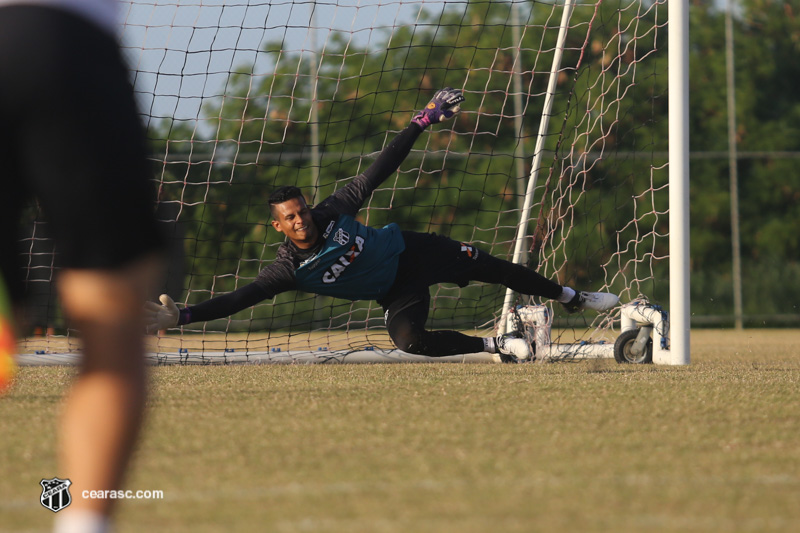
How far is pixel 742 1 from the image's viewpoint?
63.7 feet

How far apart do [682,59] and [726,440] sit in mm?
3881

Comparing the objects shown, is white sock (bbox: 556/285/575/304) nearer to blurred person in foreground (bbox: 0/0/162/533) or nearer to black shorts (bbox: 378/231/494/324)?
black shorts (bbox: 378/231/494/324)

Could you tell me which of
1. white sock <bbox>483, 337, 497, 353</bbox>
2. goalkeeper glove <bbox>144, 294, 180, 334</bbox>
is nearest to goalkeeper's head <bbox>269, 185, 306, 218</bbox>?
goalkeeper glove <bbox>144, 294, 180, 334</bbox>

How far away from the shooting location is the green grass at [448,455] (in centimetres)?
226

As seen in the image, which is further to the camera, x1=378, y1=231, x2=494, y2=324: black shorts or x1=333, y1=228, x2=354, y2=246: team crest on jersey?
x1=378, y1=231, x2=494, y2=324: black shorts

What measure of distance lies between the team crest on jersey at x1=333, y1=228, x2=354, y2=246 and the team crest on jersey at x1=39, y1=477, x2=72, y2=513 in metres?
3.69

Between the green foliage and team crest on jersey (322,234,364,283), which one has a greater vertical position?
the green foliage

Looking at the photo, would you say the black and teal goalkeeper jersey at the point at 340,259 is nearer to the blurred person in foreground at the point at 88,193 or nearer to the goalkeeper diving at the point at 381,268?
the goalkeeper diving at the point at 381,268

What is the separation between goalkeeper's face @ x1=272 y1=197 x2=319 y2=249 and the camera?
5871 mm

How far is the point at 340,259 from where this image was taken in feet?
19.9

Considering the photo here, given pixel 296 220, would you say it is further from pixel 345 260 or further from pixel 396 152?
pixel 396 152

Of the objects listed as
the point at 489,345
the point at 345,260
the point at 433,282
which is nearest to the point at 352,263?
the point at 345,260

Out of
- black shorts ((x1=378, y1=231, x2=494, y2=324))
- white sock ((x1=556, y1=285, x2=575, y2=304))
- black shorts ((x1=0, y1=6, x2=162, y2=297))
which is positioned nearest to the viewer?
black shorts ((x1=0, y1=6, x2=162, y2=297))

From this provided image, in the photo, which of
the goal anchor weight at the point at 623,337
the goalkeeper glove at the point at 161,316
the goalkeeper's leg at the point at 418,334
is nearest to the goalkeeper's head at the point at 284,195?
the goalkeeper glove at the point at 161,316
